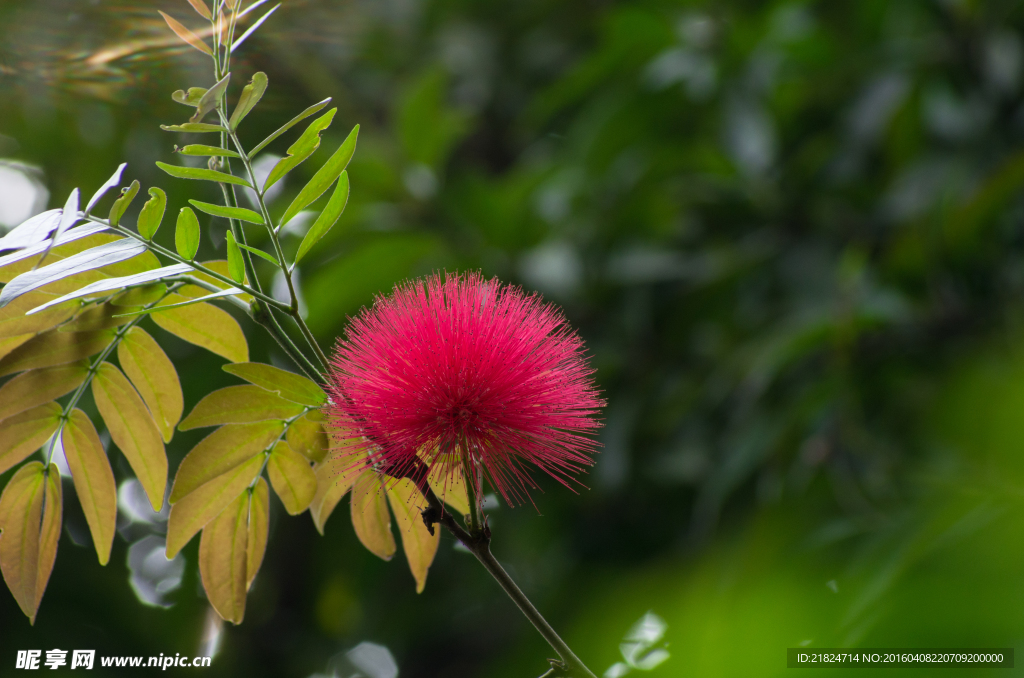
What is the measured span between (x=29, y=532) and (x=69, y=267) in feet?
0.88

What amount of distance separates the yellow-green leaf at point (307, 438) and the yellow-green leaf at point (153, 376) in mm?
111

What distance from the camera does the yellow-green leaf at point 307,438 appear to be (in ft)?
2.15

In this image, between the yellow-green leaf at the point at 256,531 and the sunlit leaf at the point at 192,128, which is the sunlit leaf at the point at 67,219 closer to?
the sunlit leaf at the point at 192,128

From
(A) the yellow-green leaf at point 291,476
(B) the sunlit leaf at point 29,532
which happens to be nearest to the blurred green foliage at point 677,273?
(A) the yellow-green leaf at point 291,476

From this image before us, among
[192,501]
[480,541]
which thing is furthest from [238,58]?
[480,541]

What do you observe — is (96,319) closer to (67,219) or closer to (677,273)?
(67,219)

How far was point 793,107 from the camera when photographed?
235cm

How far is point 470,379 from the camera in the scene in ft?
2.08

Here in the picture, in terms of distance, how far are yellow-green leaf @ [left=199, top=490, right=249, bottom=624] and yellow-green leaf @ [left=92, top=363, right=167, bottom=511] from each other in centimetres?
6

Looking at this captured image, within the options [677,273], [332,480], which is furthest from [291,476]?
[677,273]

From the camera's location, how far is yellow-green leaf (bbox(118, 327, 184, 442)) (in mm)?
682

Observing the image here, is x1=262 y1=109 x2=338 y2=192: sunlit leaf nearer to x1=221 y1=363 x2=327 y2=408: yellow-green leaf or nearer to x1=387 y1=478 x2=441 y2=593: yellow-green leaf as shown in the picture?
x1=221 y1=363 x2=327 y2=408: yellow-green leaf

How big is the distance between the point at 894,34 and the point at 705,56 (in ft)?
1.68

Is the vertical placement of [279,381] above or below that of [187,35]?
below
